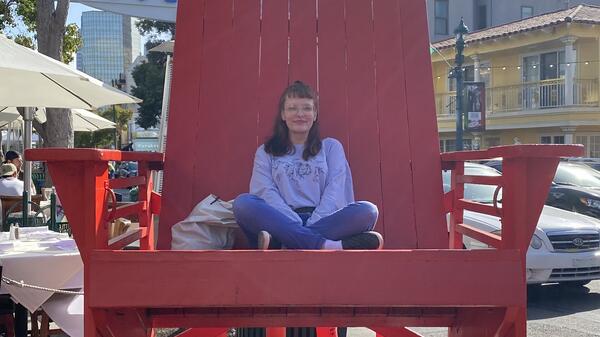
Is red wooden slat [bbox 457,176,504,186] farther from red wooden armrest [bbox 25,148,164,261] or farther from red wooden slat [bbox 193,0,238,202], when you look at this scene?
red wooden armrest [bbox 25,148,164,261]

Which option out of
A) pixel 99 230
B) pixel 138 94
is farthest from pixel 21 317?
pixel 138 94

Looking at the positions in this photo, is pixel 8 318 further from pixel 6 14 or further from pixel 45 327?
pixel 6 14

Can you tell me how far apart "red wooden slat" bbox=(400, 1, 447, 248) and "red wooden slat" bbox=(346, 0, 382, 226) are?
0.22m

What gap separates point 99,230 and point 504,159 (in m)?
1.58

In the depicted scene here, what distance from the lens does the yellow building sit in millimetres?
22750

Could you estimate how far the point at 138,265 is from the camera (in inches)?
89.4

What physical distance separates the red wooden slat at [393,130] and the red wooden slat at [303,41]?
41 centimetres

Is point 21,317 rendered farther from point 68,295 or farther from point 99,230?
point 99,230

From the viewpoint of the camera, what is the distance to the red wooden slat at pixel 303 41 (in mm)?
4195

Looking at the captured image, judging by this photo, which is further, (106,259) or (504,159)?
(504,159)

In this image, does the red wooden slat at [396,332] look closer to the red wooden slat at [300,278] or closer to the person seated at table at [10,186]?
the red wooden slat at [300,278]

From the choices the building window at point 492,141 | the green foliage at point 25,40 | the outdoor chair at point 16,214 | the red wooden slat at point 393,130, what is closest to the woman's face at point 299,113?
the red wooden slat at point 393,130

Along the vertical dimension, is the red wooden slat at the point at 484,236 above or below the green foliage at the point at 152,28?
below

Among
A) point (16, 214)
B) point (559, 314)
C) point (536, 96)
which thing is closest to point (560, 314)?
point (559, 314)
